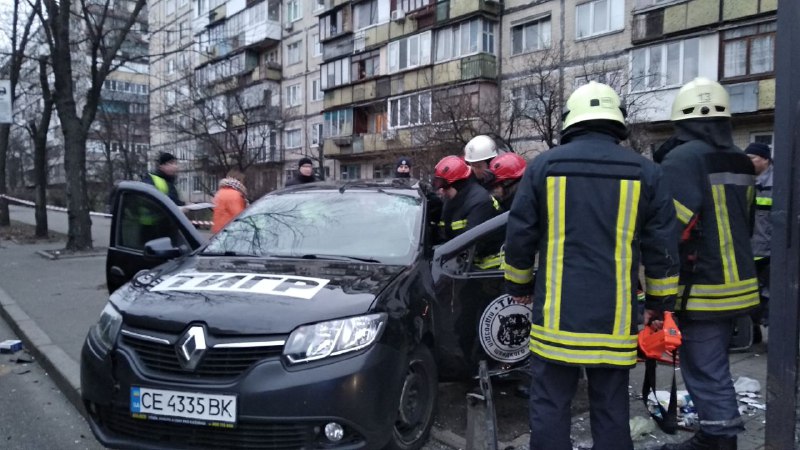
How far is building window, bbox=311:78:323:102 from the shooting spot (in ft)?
128

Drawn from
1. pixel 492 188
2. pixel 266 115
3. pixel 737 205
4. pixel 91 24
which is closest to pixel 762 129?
pixel 492 188

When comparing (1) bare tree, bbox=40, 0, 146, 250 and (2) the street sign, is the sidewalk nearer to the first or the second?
(1) bare tree, bbox=40, 0, 146, 250

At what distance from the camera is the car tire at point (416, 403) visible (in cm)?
317

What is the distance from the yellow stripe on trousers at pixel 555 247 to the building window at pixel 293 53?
39.9 m

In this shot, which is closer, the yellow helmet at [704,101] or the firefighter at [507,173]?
the yellow helmet at [704,101]

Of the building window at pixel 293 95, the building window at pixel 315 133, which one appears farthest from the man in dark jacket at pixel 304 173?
the building window at pixel 293 95

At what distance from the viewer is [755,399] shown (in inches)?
172

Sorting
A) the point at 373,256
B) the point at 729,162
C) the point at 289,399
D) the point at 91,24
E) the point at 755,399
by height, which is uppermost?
the point at 91,24

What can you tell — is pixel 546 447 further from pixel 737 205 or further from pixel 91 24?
pixel 91 24

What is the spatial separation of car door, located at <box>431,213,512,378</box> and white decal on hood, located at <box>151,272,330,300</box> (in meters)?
0.85

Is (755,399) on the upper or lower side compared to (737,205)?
lower

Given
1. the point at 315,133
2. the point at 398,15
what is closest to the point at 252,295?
the point at 398,15

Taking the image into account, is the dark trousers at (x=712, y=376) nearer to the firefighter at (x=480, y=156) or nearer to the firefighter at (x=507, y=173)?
the firefighter at (x=507, y=173)

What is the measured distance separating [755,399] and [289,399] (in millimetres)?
3528
